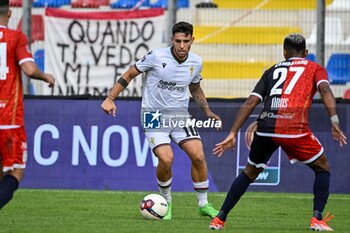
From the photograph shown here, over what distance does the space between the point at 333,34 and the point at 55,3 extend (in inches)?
213

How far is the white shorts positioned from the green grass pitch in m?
0.96

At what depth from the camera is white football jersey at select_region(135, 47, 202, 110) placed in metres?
12.2

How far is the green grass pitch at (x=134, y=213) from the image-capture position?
10523 mm

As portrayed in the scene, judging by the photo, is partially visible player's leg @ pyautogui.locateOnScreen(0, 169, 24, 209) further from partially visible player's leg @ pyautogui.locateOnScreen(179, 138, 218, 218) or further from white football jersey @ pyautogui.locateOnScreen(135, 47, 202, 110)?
white football jersey @ pyautogui.locateOnScreen(135, 47, 202, 110)

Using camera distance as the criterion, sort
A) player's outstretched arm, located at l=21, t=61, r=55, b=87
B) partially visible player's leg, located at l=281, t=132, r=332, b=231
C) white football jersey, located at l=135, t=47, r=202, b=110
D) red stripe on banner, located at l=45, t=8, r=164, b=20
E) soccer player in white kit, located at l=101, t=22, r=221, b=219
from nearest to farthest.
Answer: player's outstretched arm, located at l=21, t=61, r=55, b=87, partially visible player's leg, located at l=281, t=132, r=332, b=231, soccer player in white kit, located at l=101, t=22, r=221, b=219, white football jersey, located at l=135, t=47, r=202, b=110, red stripe on banner, located at l=45, t=8, r=164, b=20

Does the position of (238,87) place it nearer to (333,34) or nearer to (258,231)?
(333,34)

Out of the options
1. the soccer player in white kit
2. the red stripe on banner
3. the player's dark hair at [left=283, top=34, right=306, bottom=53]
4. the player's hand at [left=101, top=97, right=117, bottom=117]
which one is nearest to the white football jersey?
the soccer player in white kit

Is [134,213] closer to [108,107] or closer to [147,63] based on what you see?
[108,107]

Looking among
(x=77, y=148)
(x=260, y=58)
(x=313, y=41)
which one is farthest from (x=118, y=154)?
(x=313, y=41)

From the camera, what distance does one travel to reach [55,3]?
62.2 feet

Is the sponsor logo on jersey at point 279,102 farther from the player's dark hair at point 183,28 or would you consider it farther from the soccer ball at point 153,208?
the soccer ball at point 153,208

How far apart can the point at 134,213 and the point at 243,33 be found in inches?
310

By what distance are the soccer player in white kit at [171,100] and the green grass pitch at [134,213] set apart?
0.50 metres

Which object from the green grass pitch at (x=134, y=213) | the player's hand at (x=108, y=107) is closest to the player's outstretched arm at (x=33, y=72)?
the green grass pitch at (x=134, y=213)
